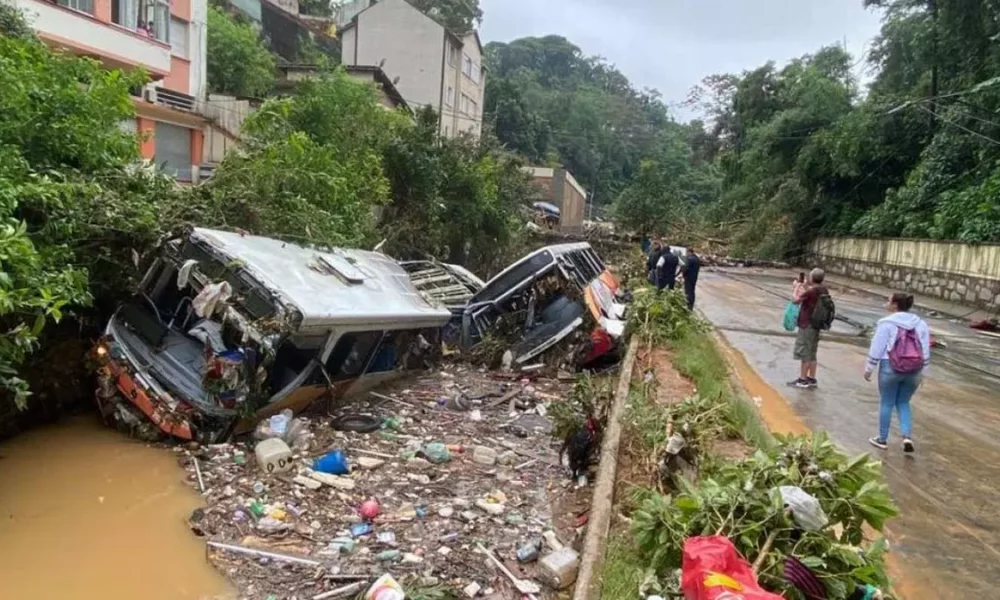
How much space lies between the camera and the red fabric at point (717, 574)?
9.29 feet

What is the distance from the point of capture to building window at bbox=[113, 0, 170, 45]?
682 inches

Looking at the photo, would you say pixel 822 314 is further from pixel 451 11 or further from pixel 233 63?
pixel 451 11

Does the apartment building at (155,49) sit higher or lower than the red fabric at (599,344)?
higher

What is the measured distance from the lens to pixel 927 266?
2169 centimetres

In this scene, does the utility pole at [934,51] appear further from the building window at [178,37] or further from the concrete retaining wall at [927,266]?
the building window at [178,37]

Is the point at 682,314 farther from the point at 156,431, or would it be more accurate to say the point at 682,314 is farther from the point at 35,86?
the point at 35,86

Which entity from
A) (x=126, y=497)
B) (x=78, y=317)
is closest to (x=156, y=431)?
(x=126, y=497)

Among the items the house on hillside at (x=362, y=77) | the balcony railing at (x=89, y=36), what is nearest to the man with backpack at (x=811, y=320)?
the balcony railing at (x=89, y=36)

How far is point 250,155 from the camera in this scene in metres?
10.8

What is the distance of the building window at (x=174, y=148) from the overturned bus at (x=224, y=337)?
13227 millimetres

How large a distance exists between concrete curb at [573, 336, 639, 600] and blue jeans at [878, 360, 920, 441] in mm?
2386

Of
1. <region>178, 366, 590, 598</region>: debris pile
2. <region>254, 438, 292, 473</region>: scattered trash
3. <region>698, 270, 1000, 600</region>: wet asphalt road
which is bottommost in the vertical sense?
<region>178, 366, 590, 598</region>: debris pile

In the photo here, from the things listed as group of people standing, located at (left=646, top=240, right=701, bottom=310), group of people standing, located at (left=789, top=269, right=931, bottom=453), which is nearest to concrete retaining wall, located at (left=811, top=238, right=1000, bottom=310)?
group of people standing, located at (left=646, top=240, right=701, bottom=310)

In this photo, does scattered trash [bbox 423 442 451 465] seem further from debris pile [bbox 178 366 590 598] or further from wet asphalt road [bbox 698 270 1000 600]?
wet asphalt road [bbox 698 270 1000 600]
